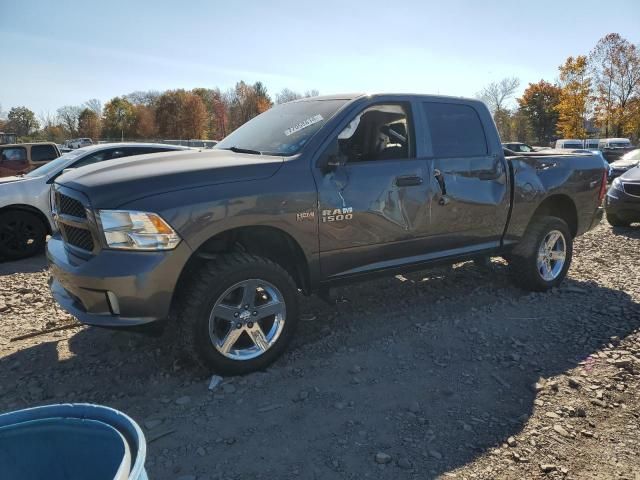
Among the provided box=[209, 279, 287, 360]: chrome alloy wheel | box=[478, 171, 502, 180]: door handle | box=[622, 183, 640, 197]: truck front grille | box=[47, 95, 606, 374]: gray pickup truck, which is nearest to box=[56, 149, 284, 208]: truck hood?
box=[47, 95, 606, 374]: gray pickup truck

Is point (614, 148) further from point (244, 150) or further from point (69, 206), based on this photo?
point (69, 206)

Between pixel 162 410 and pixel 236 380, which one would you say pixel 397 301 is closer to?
pixel 236 380

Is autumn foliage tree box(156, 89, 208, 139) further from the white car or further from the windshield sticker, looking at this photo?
the windshield sticker

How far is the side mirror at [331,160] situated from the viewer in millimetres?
3516

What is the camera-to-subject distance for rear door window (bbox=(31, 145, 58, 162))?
44.8ft

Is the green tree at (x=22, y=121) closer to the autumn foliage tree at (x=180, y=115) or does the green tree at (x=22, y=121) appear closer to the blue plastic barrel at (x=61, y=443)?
the autumn foliage tree at (x=180, y=115)

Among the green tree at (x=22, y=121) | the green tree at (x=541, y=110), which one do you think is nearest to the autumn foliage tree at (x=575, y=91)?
the green tree at (x=541, y=110)

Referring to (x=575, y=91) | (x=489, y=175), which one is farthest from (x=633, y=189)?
(x=575, y=91)

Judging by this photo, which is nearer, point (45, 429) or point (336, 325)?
point (45, 429)

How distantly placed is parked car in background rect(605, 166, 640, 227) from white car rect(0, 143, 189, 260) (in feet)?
26.2

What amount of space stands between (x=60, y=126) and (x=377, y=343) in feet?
293

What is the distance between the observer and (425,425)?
9.39 feet

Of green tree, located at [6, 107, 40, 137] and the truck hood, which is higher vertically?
green tree, located at [6, 107, 40, 137]

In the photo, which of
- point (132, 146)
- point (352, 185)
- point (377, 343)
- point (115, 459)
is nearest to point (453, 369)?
point (377, 343)
